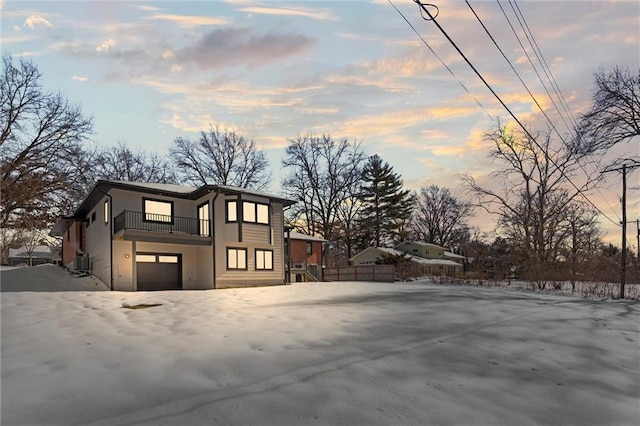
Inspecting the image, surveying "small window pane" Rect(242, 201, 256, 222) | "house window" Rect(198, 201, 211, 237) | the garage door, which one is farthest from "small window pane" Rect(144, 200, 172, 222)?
"small window pane" Rect(242, 201, 256, 222)

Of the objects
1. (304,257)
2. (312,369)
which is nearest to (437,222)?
(304,257)

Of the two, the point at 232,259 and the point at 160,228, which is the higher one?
the point at 160,228

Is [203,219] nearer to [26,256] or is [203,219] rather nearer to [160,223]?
[160,223]

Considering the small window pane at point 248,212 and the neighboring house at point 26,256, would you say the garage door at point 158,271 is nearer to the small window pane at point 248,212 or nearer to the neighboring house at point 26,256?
the small window pane at point 248,212

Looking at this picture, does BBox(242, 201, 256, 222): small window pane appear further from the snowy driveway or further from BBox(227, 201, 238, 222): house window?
the snowy driveway

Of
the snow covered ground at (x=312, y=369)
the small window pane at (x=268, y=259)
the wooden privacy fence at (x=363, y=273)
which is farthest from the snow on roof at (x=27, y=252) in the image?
the snow covered ground at (x=312, y=369)

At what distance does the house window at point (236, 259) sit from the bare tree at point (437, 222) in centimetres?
4317

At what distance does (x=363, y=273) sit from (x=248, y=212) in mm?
12024

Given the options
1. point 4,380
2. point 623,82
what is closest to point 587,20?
point 623,82

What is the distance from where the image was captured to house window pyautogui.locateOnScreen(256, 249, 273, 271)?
23.3 metres

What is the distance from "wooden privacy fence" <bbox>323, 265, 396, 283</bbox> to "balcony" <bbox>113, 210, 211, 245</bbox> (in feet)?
44.5

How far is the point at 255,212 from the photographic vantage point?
23.2 meters

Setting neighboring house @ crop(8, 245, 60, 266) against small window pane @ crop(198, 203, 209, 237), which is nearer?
small window pane @ crop(198, 203, 209, 237)

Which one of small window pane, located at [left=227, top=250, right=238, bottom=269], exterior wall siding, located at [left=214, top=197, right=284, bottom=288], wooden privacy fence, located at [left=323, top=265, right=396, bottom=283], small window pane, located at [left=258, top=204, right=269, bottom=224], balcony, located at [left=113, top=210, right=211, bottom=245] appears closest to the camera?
balcony, located at [left=113, top=210, right=211, bottom=245]
